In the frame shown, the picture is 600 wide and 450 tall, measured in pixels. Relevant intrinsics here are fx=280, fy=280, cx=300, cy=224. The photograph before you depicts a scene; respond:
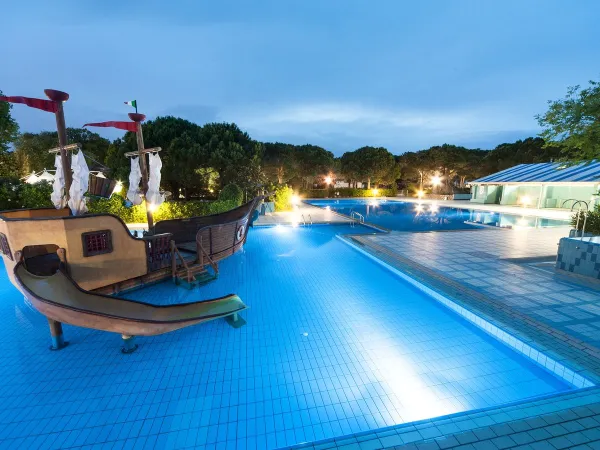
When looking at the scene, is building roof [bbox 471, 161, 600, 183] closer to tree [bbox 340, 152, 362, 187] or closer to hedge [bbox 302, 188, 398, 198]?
hedge [bbox 302, 188, 398, 198]

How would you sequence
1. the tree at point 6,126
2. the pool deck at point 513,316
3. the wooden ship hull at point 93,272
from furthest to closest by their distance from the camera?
the tree at point 6,126 < the wooden ship hull at point 93,272 < the pool deck at point 513,316

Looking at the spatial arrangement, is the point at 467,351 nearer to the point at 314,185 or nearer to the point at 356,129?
the point at 314,185

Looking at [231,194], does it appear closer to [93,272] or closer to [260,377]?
[93,272]

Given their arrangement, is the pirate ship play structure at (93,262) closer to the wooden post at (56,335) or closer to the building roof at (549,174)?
the wooden post at (56,335)

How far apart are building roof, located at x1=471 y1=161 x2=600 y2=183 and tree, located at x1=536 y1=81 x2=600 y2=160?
1220 cm

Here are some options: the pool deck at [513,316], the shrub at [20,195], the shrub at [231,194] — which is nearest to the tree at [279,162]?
the shrub at [231,194]

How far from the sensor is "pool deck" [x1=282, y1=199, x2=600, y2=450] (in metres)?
2.82

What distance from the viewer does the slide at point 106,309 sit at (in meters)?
4.10

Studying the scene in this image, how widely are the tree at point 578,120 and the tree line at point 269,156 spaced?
18mm

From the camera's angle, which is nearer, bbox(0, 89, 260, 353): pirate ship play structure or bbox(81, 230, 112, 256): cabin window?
bbox(0, 89, 260, 353): pirate ship play structure

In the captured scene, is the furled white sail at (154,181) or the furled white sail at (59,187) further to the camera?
the furled white sail at (154,181)

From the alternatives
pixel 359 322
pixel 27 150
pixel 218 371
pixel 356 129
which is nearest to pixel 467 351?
pixel 359 322

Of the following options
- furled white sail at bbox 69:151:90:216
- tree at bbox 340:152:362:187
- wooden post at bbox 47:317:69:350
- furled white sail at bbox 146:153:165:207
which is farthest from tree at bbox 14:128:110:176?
tree at bbox 340:152:362:187

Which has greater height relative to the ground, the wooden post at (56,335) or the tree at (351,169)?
the tree at (351,169)
